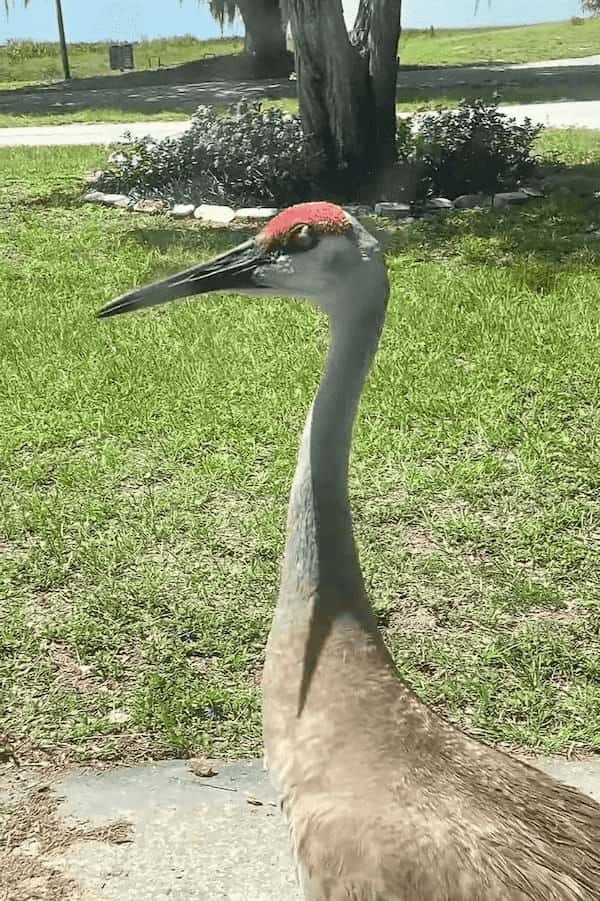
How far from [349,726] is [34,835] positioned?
125 cm

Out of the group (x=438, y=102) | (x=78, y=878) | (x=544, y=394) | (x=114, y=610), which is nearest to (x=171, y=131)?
(x=438, y=102)

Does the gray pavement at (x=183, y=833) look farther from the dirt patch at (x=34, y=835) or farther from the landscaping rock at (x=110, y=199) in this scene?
the landscaping rock at (x=110, y=199)

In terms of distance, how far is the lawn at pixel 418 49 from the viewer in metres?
29.7

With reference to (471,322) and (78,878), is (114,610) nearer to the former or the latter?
(78,878)

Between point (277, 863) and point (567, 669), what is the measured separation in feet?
4.46

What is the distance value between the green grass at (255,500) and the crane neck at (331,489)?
3.98ft

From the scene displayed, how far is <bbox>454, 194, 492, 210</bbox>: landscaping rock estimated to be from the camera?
410 inches

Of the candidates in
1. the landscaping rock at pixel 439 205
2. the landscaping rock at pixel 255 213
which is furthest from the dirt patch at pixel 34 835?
the landscaping rock at pixel 439 205

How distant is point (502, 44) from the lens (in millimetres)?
32125

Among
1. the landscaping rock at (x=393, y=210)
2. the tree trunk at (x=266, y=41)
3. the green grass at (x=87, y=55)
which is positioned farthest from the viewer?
the green grass at (x=87, y=55)

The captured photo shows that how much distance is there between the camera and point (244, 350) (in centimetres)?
664

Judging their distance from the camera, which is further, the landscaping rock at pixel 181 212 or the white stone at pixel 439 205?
the landscaping rock at pixel 181 212

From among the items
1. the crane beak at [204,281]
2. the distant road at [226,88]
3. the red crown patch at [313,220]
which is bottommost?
the distant road at [226,88]

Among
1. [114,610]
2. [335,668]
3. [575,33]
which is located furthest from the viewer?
[575,33]
